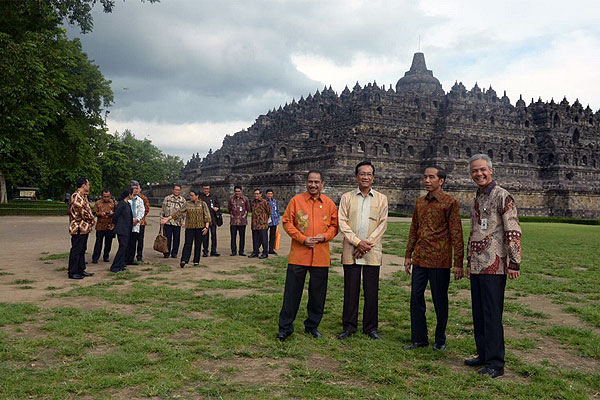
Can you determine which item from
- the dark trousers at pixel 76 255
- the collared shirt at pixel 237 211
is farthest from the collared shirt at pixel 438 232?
the collared shirt at pixel 237 211

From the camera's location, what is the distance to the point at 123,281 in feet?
31.2

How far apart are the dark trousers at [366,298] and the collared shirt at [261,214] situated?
24.1 feet

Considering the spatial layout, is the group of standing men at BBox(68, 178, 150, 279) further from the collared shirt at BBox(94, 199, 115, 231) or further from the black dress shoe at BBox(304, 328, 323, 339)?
the black dress shoe at BBox(304, 328, 323, 339)

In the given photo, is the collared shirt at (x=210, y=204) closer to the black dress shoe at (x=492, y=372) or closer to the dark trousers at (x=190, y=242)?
the dark trousers at (x=190, y=242)

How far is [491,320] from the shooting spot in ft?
16.7

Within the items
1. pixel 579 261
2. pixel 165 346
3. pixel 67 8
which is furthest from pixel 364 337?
pixel 67 8

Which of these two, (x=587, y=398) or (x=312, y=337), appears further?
(x=312, y=337)

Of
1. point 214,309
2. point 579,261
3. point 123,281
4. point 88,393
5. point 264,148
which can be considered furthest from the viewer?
point 264,148

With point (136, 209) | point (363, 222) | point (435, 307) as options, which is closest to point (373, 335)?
point (435, 307)

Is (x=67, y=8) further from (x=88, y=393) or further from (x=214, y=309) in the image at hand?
(x=88, y=393)

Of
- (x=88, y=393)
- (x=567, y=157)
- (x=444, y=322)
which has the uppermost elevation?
(x=567, y=157)

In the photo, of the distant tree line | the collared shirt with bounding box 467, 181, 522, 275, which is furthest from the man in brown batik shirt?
the distant tree line

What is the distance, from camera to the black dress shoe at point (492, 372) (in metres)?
4.85

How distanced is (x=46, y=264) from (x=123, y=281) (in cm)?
329
